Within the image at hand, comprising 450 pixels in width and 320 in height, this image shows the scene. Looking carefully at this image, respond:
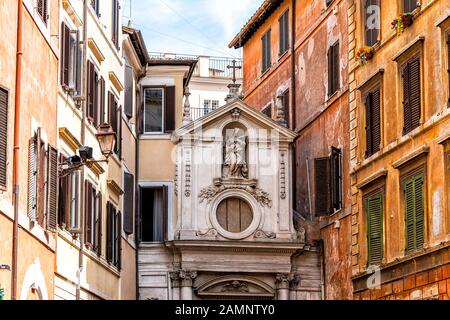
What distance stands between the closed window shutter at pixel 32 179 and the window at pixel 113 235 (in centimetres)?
982

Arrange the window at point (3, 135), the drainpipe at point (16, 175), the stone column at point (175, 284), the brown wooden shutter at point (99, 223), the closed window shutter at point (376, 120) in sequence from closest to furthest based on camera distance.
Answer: the window at point (3, 135) < the drainpipe at point (16, 175) < the brown wooden shutter at point (99, 223) < the closed window shutter at point (376, 120) < the stone column at point (175, 284)

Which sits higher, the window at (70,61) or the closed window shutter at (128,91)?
the closed window shutter at (128,91)

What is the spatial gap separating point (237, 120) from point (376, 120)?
6466 millimetres

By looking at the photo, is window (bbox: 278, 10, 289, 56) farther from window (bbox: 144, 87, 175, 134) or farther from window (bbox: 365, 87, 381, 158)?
window (bbox: 365, 87, 381, 158)

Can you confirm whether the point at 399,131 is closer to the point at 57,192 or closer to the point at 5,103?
the point at 57,192

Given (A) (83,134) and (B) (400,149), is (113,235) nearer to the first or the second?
(A) (83,134)

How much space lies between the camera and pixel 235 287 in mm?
35094

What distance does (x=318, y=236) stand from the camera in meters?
36.0

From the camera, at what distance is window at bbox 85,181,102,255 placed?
26656mm

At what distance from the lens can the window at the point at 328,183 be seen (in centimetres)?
3419

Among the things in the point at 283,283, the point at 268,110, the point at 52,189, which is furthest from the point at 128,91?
the point at 52,189

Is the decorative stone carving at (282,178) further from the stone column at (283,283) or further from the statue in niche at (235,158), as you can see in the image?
the stone column at (283,283)

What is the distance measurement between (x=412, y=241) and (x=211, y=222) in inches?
368

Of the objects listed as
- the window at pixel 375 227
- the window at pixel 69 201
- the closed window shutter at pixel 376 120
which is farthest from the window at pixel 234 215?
the window at pixel 69 201
